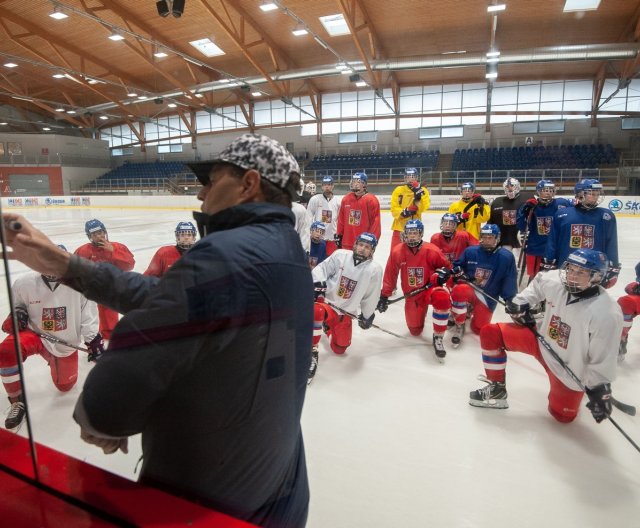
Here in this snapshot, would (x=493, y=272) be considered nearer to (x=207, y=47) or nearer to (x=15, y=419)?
(x=15, y=419)

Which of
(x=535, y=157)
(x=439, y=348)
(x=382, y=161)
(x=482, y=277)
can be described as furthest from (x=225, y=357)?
(x=535, y=157)

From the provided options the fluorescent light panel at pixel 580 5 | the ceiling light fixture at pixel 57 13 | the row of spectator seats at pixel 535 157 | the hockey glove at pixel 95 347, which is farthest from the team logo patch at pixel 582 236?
the row of spectator seats at pixel 535 157

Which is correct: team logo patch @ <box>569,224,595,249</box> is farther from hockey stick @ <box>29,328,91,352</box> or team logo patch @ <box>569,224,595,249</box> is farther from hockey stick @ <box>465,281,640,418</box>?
hockey stick @ <box>29,328,91,352</box>

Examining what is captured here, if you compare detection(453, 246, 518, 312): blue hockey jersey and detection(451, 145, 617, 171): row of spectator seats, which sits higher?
detection(451, 145, 617, 171): row of spectator seats

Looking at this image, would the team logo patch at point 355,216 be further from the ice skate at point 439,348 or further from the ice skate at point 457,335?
the ice skate at point 439,348

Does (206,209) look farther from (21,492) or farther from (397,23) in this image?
(397,23)

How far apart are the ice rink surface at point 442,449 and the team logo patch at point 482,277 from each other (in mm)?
897

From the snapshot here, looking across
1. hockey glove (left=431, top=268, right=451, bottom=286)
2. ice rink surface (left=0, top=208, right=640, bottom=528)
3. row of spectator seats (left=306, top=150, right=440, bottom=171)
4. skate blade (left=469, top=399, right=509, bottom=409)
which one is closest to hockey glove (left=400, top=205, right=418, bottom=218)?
hockey glove (left=431, top=268, right=451, bottom=286)

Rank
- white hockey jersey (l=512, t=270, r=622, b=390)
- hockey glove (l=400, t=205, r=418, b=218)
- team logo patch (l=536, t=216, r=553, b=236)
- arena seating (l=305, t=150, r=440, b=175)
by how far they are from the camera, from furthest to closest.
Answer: arena seating (l=305, t=150, r=440, b=175) < hockey glove (l=400, t=205, r=418, b=218) < team logo patch (l=536, t=216, r=553, b=236) < white hockey jersey (l=512, t=270, r=622, b=390)

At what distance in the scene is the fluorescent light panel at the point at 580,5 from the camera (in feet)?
39.4

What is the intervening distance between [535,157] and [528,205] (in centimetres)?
1441

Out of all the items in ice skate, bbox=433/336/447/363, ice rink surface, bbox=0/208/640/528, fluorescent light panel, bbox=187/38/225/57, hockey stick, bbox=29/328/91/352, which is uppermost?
fluorescent light panel, bbox=187/38/225/57

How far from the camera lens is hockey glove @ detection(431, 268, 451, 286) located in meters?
3.69

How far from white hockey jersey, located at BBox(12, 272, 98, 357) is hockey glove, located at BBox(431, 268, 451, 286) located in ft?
9.11
